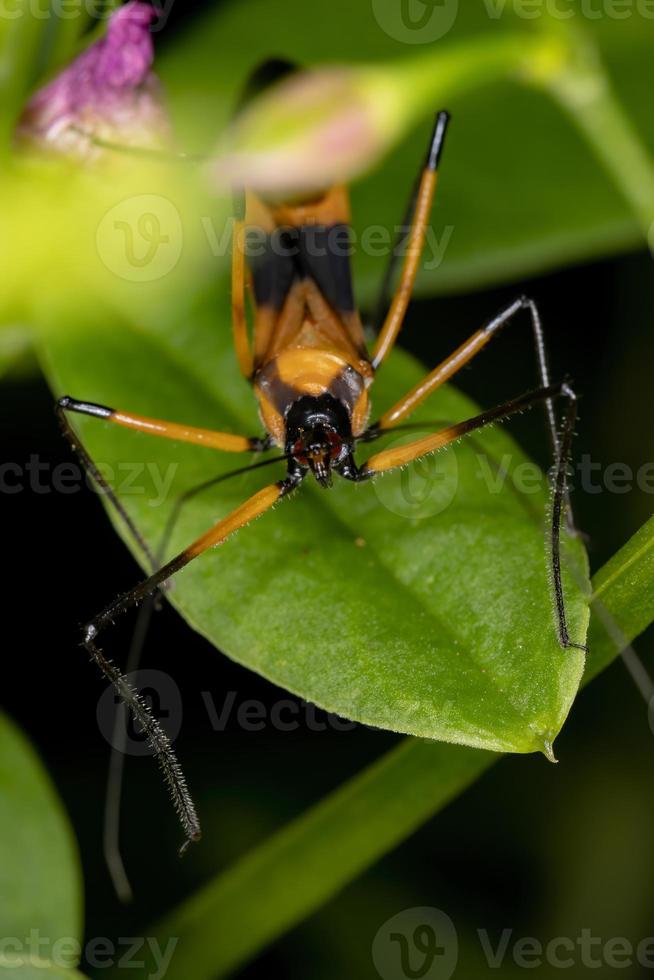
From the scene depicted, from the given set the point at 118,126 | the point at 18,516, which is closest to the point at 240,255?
the point at 118,126

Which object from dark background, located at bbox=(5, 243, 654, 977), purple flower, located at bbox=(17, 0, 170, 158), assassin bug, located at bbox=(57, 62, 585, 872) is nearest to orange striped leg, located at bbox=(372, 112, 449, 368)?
assassin bug, located at bbox=(57, 62, 585, 872)

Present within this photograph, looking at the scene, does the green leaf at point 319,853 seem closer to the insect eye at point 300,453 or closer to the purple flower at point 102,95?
the insect eye at point 300,453

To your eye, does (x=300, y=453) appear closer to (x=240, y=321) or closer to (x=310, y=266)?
(x=240, y=321)

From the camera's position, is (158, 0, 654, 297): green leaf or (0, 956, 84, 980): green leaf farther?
(158, 0, 654, 297): green leaf

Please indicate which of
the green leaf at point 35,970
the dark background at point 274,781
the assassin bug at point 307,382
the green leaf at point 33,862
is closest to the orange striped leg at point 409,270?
the assassin bug at point 307,382

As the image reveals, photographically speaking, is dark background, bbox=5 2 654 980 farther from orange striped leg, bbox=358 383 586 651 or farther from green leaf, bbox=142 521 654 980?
orange striped leg, bbox=358 383 586 651
